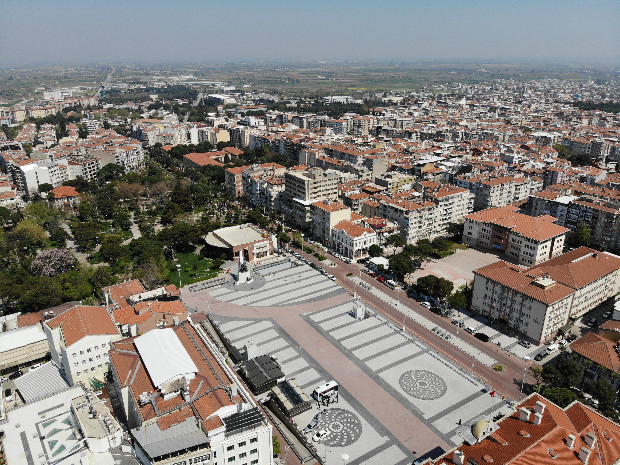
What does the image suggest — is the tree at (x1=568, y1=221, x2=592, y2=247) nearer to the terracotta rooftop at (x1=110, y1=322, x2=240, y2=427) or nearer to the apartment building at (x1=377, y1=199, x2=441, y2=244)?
the apartment building at (x1=377, y1=199, x2=441, y2=244)

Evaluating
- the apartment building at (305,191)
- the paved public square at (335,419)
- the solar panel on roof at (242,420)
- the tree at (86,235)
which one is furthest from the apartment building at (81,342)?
the apartment building at (305,191)

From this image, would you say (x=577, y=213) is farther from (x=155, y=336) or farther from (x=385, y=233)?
(x=155, y=336)

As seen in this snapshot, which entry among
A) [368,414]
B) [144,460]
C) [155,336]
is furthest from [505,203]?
[144,460]

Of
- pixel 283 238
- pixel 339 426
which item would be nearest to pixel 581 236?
pixel 283 238

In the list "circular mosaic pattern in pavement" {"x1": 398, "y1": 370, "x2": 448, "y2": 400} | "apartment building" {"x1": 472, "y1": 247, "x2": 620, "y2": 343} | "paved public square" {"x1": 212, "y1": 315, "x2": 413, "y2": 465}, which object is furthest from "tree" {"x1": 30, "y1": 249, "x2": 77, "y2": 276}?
"apartment building" {"x1": 472, "y1": 247, "x2": 620, "y2": 343}

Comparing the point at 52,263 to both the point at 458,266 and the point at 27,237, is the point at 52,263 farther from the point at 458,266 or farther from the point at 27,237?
the point at 458,266

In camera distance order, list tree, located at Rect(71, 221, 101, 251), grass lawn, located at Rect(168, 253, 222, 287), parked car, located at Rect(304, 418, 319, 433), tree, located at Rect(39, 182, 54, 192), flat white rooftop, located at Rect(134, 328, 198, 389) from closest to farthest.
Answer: flat white rooftop, located at Rect(134, 328, 198, 389)
parked car, located at Rect(304, 418, 319, 433)
grass lawn, located at Rect(168, 253, 222, 287)
tree, located at Rect(71, 221, 101, 251)
tree, located at Rect(39, 182, 54, 192)
